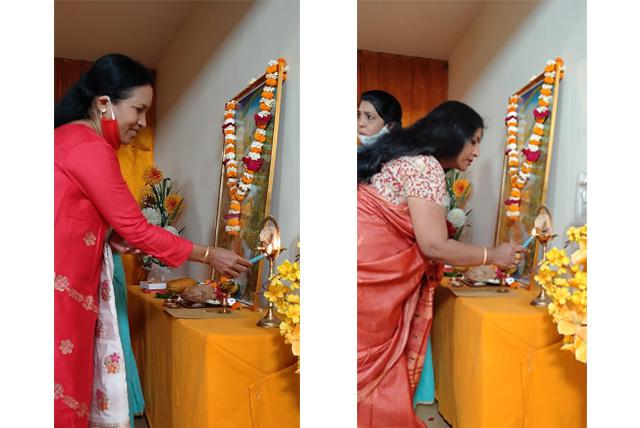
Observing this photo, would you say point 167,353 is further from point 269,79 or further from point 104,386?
point 269,79

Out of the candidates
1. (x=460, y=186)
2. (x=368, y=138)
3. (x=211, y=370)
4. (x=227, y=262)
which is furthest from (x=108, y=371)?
(x=460, y=186)

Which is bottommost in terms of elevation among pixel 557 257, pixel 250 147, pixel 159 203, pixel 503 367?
pixel 503 367

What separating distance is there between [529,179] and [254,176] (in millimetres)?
623

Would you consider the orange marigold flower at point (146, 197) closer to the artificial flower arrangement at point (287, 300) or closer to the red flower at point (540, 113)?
the artificial flower arrangement at point (287, 300)

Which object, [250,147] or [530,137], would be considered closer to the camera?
[250,147]

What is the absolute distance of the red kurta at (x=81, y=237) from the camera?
1.18 meters

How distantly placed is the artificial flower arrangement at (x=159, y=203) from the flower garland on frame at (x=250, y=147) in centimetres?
11

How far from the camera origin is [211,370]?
50.8 inches

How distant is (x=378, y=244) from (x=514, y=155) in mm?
372

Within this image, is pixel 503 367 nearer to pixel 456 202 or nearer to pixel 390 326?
pixel 390 326

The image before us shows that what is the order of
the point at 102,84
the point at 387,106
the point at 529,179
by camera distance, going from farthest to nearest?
1. the point at 529,179
2. the point at 387,106
3. the point at 102,84

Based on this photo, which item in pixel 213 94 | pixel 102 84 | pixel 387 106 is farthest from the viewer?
pixel 387 106

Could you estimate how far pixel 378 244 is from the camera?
1394mm
